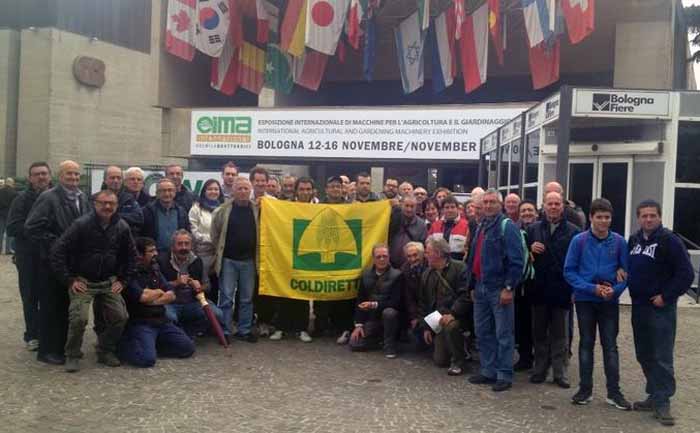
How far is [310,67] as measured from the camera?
26906 millimetres

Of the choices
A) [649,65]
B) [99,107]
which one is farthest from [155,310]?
[99,107]

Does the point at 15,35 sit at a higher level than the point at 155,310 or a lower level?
higher

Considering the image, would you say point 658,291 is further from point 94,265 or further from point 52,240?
point 52,240

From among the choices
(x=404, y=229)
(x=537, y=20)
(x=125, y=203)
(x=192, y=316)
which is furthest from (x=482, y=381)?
(x=537, y=20)

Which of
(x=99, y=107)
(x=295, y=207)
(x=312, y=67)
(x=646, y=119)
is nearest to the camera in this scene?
(x=295, y=207)

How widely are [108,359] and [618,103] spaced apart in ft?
28.2

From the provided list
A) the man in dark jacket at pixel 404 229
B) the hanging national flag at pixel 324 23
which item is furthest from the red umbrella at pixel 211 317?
the hanging national flag at pixel 324 23

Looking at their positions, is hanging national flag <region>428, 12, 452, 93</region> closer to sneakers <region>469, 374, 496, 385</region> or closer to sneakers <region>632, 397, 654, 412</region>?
sneakers <region>469, 374, 496, 385</region>

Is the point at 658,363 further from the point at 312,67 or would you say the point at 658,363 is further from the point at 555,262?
the point at 312,67

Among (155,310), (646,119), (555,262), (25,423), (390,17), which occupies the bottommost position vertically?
(25,423)

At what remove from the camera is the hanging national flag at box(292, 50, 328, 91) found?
88.1 ft

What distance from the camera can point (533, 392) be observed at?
6.35 meters

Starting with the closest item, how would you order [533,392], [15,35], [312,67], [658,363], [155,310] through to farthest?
[658,363], [533,392], [155,310], [312,67], [15,35]

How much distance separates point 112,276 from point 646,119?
9.20 meters
